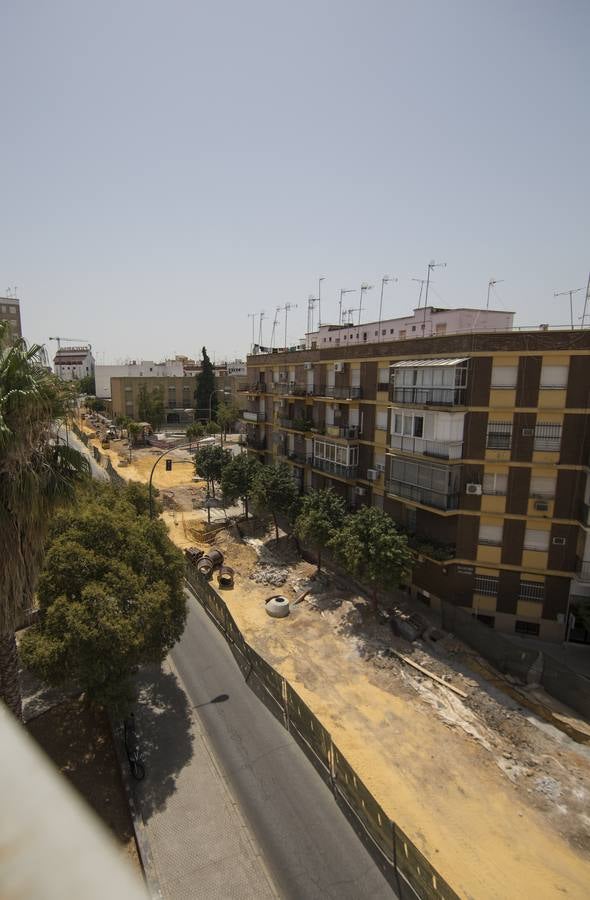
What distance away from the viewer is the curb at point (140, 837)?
1277cm

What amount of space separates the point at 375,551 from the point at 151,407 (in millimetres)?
65064

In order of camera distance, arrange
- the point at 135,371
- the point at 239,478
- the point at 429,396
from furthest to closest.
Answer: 1. the point at 135,371
2. the point at 239,478
3. the point at 429,396

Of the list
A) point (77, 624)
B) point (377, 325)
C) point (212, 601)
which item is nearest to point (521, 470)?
point (212, 601)

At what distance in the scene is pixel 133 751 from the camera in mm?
16047

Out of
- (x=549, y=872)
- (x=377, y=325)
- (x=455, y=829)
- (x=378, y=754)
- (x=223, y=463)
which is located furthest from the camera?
(x=377, y=325)

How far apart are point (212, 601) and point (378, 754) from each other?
39.3 feet

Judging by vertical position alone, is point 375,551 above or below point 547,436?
below

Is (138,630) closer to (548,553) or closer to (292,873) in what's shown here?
(292,873)

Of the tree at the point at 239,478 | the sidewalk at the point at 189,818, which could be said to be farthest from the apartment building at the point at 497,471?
the sidewalk at the point at 189,818

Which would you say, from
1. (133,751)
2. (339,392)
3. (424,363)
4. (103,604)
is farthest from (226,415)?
(133,751)

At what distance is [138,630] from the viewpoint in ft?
51.1

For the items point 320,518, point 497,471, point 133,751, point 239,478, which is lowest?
point 133,751

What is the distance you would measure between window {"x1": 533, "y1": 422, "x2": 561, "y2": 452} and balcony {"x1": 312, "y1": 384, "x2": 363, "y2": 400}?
11.4 meters

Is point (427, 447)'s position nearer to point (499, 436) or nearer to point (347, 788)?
point (499, 436)
